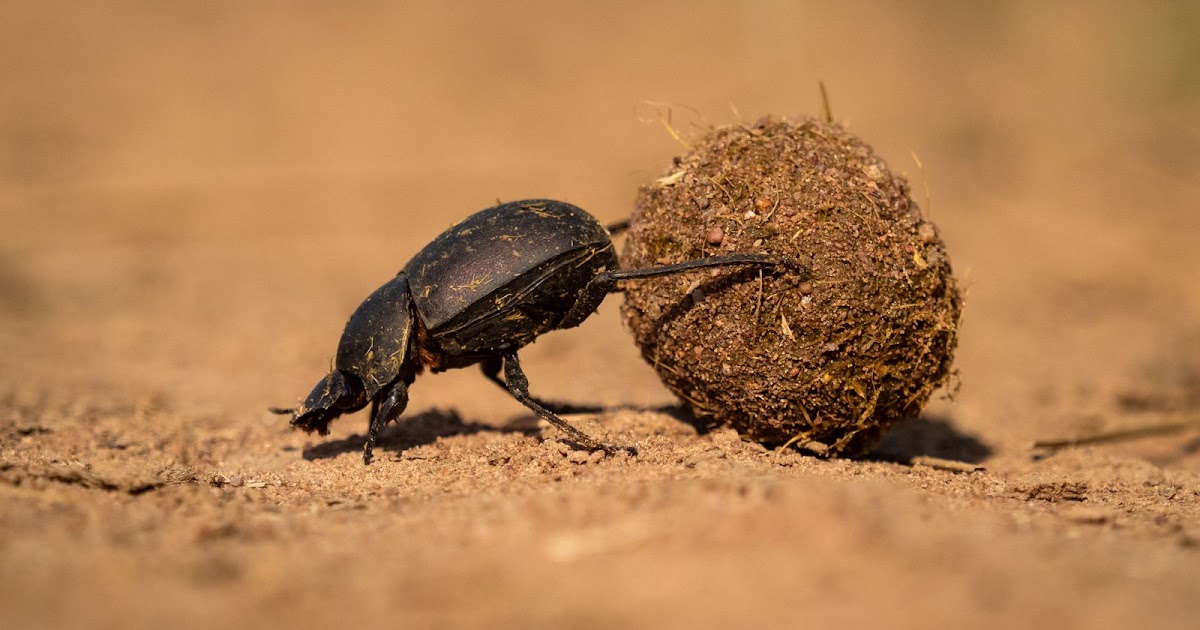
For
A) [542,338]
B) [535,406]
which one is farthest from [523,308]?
[542,338]

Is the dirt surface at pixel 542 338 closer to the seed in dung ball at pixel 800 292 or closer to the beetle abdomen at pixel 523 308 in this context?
the seed in dung ball at pixel 800 292

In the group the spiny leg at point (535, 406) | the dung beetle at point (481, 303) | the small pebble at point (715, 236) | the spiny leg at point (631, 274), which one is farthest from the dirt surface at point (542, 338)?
the small pebble at point (715, 236)

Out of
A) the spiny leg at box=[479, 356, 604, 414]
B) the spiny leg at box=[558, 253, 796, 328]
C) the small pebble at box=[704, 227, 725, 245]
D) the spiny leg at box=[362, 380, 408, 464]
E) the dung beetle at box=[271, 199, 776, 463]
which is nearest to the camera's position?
the spiny leg at box=[558, 253, 796, 328]

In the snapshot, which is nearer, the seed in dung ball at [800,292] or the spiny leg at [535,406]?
the seed in dung ball at [800,292]

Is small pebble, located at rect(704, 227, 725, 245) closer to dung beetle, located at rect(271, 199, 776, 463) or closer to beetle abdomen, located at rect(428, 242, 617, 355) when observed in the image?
dung beetle, located at rect(271, 199, 776, 463)

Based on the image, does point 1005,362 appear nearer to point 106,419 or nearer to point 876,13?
point 106,419

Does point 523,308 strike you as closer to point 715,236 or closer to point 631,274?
point 631,274

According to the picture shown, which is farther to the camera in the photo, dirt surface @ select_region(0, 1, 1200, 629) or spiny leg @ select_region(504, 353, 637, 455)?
spiny leg @ select_region(504, 353, 637, 455)

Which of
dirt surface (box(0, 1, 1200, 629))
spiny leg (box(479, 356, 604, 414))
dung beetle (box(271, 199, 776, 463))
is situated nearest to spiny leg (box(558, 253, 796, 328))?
dung beetle (box(271, 199, 776, 463))
